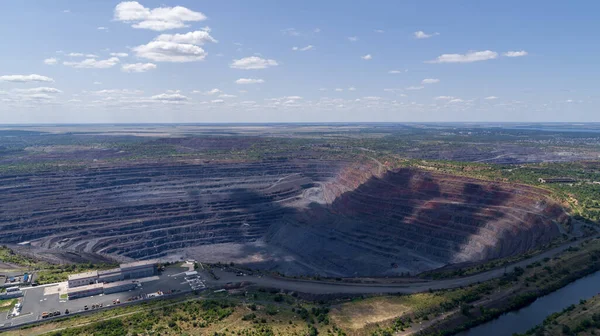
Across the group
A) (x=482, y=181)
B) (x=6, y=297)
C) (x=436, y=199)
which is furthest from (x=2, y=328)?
(x=482, y=181)

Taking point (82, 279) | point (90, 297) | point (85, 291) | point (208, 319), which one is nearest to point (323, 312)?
point (208, 319)

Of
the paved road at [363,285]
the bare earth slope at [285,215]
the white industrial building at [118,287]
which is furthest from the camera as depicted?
the bare earth slope at [285,215]

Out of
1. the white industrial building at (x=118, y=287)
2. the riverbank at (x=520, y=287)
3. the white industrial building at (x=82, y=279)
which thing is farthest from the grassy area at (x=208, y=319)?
the riverbank at (x=520, y=287)

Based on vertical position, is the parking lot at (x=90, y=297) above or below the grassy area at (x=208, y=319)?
below

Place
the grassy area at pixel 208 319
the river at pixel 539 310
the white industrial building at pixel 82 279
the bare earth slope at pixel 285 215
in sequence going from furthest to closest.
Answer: the bare earth slope at pixel 285 215 → the white industrial building at pixel 82 279 → the grassy area at pixel 208 319 → the river at pixel 539 310

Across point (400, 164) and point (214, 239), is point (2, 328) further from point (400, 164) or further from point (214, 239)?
point (400, 164)

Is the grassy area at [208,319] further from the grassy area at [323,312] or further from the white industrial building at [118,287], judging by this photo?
the white industrial building at [118,287]

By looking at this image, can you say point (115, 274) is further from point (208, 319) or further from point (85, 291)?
point (208, 319)
